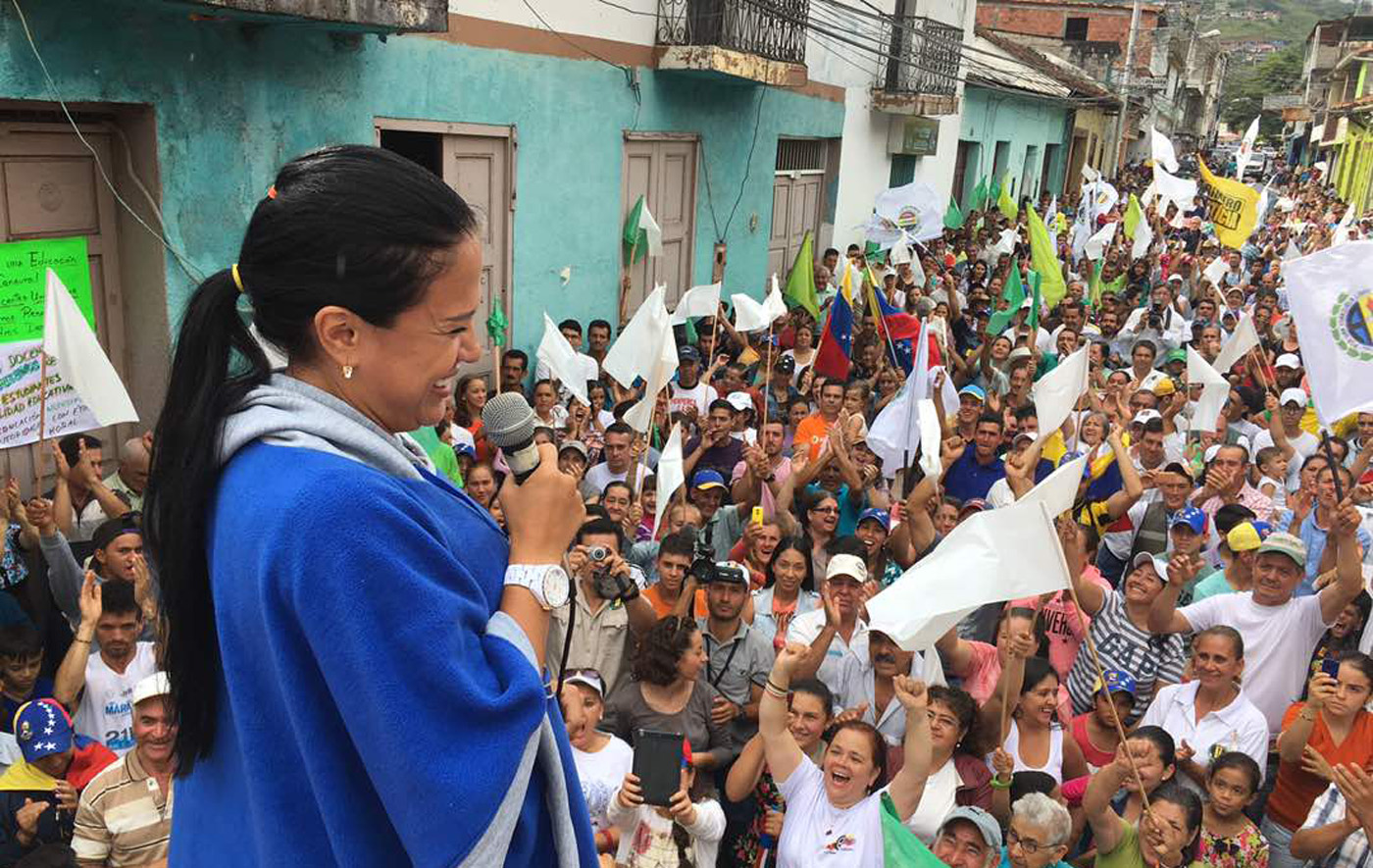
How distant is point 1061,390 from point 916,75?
39.2 feet

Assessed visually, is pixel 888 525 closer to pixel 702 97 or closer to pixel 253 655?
pixel 253 655

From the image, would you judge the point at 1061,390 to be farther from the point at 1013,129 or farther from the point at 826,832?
the point at 1013,129

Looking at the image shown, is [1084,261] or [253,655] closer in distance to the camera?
[253,655]

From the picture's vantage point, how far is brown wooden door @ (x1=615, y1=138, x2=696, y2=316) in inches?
434

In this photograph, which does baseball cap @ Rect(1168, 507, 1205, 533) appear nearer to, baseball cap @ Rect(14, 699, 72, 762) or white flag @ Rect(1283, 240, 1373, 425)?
white flag @ Rect(1283, 240, 1373, 425)

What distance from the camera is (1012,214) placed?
1848 cm

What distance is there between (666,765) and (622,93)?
7.99m

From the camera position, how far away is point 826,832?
12.7 ft

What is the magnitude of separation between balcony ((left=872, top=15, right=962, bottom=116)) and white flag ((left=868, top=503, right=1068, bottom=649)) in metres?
14.0

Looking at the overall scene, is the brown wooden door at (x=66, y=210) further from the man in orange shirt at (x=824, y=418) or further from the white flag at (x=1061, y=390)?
the white flag at (x=1061, y=390)

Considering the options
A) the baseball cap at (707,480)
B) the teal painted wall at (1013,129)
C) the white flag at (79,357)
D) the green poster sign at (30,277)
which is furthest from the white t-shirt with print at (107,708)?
the teal painted wall at (1013,129)

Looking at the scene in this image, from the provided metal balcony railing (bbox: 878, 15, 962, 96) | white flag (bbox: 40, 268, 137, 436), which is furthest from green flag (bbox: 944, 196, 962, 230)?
white flag (bbox: 40, 268, 137, 436)

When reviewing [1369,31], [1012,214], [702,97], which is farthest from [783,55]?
[1369,31]

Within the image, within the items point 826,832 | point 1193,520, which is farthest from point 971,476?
point 826,832
